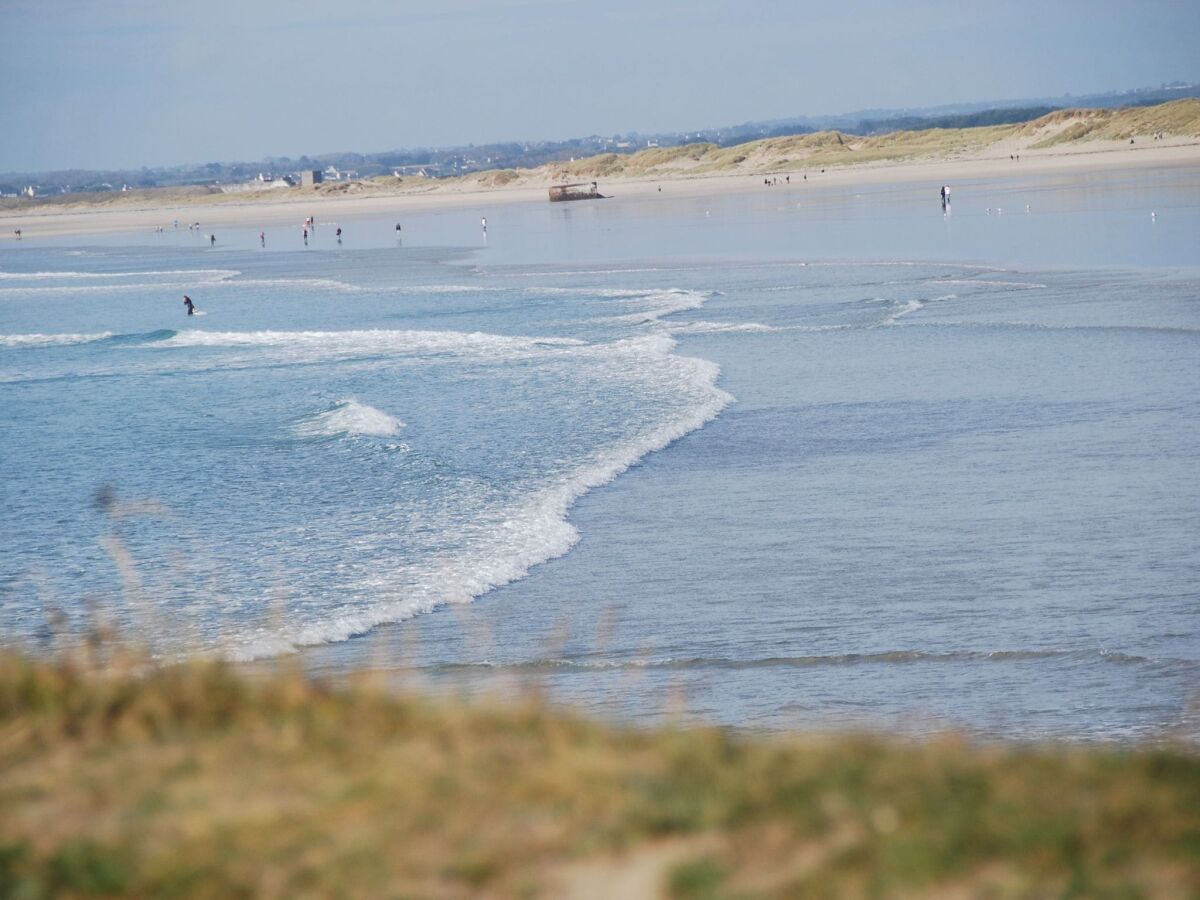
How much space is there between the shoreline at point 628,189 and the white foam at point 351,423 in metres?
82.7

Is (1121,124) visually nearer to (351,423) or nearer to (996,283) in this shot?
(996,283)

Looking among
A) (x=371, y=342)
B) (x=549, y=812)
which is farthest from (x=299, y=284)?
(x=549, y=812)

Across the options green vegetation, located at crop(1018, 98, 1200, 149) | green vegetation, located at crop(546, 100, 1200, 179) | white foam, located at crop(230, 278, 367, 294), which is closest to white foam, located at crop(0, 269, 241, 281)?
white foam, located at crop(230, 278, 367, 294)

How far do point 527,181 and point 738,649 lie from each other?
6801 inches

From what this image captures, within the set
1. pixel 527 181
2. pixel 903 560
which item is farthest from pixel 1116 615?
pixel 527 181

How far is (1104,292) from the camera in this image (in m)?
33.9

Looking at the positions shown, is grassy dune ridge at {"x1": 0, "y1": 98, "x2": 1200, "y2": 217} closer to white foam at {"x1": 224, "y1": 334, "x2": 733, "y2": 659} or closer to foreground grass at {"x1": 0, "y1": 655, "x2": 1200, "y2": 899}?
white foam at {"x1": 224, "y1": 334, "x2": 733, "y2": 659}

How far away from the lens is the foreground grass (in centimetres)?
411

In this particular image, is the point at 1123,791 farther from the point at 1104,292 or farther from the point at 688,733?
the point at 1104,292

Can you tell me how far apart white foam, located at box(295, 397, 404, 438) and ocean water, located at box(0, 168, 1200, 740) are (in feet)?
0.40

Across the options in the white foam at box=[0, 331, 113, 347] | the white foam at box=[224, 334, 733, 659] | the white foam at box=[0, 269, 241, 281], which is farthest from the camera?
the white foam at box=[0, 269, 241, 281]

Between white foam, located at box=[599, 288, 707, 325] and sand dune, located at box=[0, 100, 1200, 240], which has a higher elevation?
sand dune, located at box=[0, 100, 1200, 240]

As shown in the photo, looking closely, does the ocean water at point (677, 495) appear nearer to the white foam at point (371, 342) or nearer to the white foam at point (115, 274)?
the white foam at point (371, 342)

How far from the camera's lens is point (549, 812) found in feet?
15.0
